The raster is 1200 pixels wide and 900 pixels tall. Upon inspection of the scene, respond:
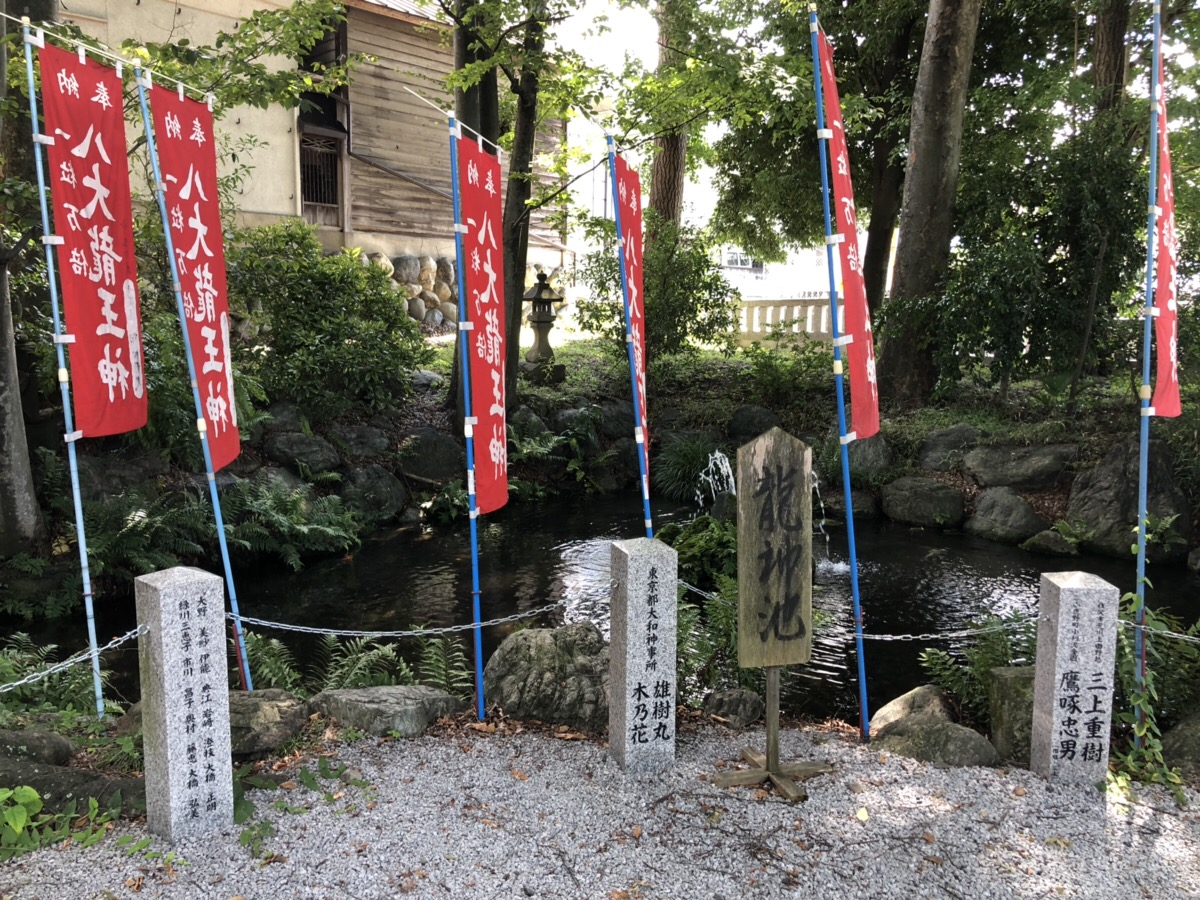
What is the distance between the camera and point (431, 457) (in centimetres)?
1469

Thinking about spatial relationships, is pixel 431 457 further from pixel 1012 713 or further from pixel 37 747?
pixel 1012 713

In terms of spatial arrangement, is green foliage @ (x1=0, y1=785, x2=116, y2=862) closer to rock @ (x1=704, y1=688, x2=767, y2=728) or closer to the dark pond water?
the dark pond water

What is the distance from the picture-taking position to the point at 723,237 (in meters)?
23.0

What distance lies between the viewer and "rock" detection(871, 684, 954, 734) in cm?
618

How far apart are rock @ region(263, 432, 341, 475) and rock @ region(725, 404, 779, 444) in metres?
7.33

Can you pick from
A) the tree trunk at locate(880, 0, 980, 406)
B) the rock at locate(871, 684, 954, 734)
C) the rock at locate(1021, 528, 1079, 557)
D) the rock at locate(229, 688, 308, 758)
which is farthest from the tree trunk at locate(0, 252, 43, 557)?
the tree trunk at locate(880, 0, 980, 406)

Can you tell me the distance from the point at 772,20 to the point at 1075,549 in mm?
11983

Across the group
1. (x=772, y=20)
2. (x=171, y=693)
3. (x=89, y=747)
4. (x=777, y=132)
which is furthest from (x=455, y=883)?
(x=772, y=20)

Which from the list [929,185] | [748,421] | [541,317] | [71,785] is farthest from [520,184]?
[71,785]

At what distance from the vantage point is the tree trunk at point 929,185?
48.1 feet

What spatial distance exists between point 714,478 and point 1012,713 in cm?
977

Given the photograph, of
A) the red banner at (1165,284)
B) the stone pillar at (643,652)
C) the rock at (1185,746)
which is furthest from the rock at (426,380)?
the rock at (1185,746)

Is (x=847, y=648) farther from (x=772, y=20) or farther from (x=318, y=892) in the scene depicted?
(x=772, y=20)

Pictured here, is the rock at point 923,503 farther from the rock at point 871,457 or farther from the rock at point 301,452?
the rock at point 301,452
